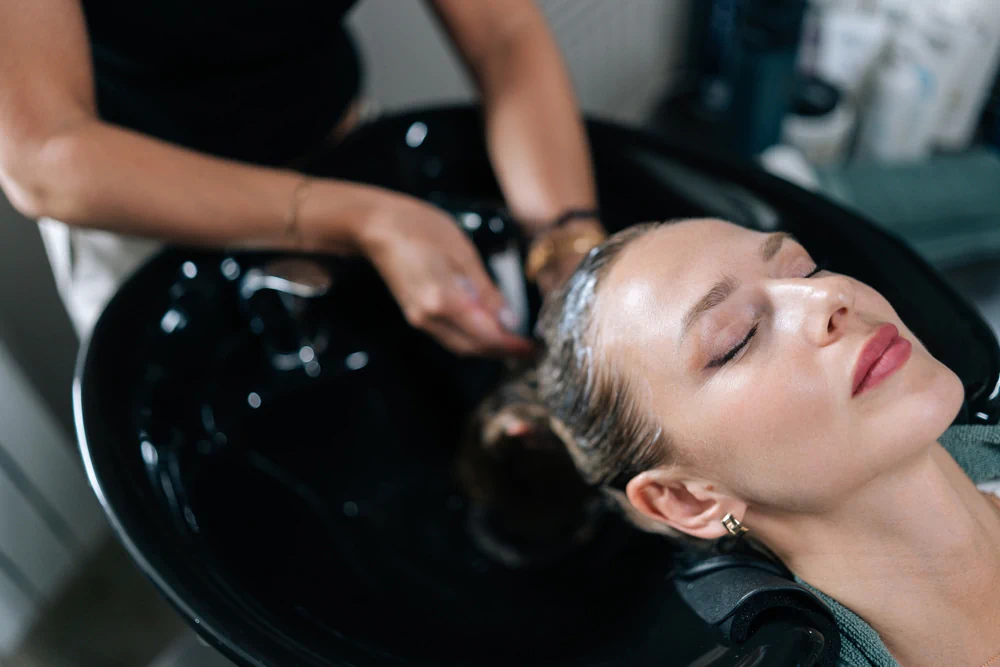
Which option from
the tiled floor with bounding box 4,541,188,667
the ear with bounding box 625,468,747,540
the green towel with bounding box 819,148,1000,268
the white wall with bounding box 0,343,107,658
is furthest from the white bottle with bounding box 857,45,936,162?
the tiled floor with bounding box 4,541,188,667

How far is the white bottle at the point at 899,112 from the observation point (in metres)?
1.57

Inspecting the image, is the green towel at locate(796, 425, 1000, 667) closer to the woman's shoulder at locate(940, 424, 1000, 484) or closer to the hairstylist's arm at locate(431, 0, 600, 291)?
the woman's shoulder at locate(940, 424, 1000, 484)

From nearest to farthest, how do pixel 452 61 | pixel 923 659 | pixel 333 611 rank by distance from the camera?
1. pixel 923 659
2. pixel 333 611
3. pixel 452 61

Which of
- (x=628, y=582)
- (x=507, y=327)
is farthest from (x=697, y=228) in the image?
(x=628, y=582)

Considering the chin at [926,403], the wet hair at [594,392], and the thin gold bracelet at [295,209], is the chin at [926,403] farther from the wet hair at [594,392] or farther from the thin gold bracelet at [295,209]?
the thin gold bracelet at [295,209]

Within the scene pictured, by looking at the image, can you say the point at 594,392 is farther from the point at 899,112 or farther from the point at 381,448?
the point at 899,112

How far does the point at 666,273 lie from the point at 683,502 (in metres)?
0.20

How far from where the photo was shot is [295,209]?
85 cm

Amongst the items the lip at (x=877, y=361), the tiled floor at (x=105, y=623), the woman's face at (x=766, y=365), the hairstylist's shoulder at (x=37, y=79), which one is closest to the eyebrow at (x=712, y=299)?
the woman's face at (x=766, y=365)

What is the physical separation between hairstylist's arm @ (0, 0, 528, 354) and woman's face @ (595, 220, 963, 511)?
200mm

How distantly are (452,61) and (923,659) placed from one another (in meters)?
1.40

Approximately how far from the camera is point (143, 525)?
70cm

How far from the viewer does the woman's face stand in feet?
1.94

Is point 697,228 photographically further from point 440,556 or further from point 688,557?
point 440,556
